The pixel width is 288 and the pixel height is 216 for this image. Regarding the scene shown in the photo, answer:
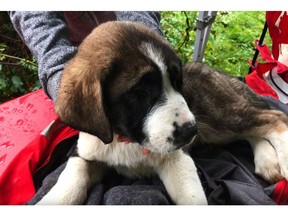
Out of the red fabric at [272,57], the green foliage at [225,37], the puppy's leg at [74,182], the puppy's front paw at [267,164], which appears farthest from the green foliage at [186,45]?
the puppy's leg at [74,182]

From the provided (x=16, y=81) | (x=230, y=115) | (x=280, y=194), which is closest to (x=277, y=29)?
(x=230, y=115)

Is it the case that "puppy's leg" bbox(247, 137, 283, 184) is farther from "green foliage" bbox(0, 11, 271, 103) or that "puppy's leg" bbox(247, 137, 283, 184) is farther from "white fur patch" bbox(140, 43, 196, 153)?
"green foliage" bbox(0, 11, 271, 103)

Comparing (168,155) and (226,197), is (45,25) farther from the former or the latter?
(226,197)

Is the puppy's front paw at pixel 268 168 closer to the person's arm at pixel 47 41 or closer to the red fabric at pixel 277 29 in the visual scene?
the red fabric at pixel 277 29

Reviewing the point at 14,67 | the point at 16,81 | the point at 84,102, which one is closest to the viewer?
the point at 84,102

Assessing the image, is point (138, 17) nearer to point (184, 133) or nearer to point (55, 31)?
point (55, 31)

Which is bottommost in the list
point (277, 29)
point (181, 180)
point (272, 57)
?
point (181, 180)

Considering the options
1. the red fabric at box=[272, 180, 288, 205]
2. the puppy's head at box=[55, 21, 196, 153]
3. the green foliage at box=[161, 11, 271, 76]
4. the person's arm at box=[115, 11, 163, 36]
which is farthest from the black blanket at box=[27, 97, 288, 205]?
the green foliage at box=[161, 11, 271, 76]
